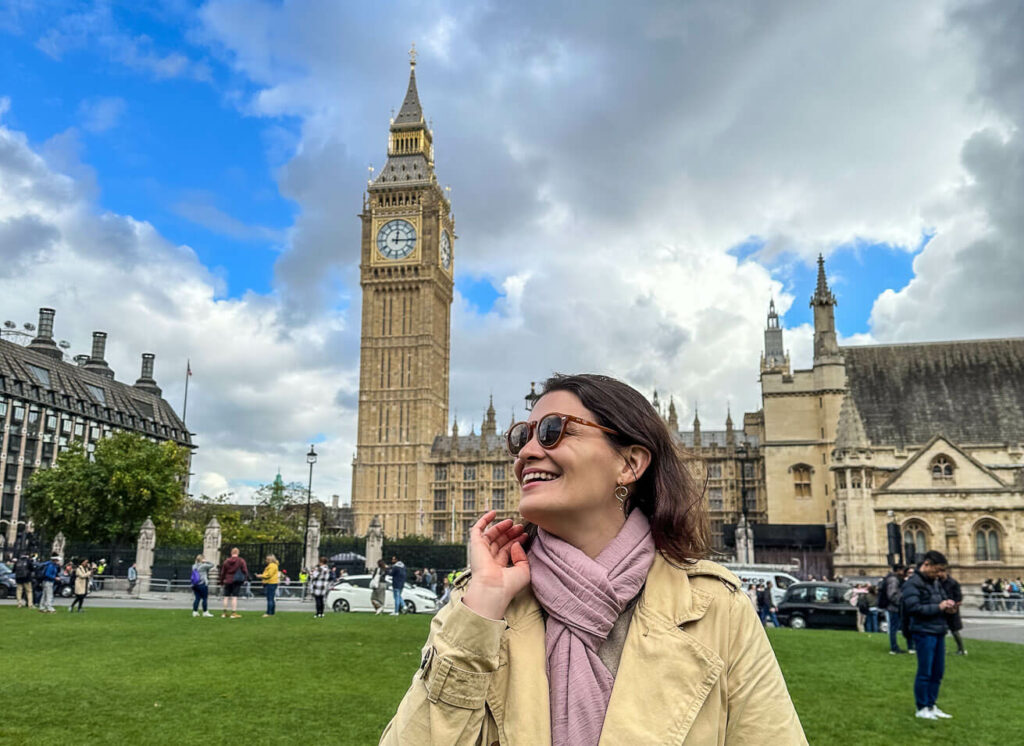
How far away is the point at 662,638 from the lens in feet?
6.36

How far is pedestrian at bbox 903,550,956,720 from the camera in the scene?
8.05 metres

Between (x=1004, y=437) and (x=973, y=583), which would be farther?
(x=1004, y=437)

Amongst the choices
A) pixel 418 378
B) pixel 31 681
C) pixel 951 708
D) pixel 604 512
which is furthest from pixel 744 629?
pixel 418 378

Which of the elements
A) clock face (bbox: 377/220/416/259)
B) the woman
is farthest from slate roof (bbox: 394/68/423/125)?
the woman

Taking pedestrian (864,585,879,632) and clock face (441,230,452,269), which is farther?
clock face (441,230,452,269)

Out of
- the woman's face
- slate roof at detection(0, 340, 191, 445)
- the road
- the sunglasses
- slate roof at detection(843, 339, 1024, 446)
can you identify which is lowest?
the road

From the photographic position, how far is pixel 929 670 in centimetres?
805

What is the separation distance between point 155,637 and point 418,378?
70903 millimetres

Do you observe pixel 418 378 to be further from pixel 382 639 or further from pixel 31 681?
pixel 31 681

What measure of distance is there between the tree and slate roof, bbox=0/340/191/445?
26.5 m

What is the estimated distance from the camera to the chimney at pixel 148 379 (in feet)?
299

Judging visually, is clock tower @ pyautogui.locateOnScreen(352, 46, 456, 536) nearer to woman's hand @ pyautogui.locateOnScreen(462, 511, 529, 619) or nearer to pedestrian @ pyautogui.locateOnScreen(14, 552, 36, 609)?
pedestrian @ pyautogui.locateOnScreen(14, 552, 36, 609)

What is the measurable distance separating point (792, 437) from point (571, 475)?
2149 inches

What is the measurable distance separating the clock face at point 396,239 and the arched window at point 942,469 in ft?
186
